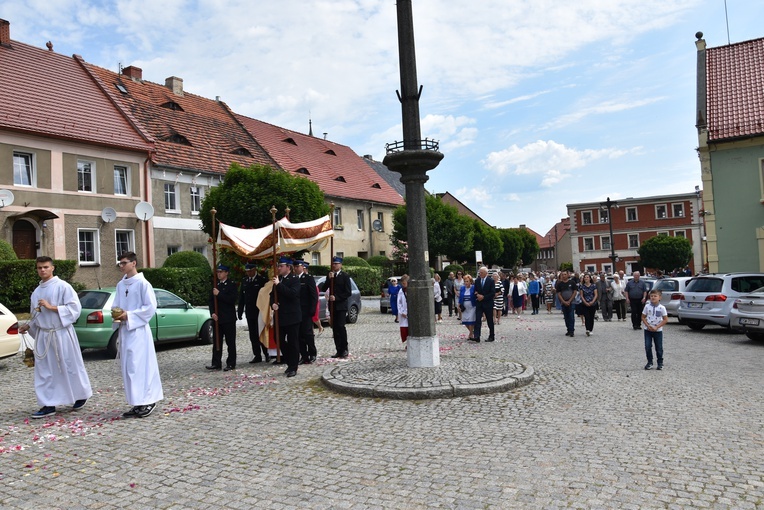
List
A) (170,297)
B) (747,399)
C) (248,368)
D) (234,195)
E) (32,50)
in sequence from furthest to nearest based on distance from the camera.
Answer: (32,50), (234,195), (170,297), (248,368), (747,399)

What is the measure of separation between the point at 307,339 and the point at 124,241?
19148 millimetres

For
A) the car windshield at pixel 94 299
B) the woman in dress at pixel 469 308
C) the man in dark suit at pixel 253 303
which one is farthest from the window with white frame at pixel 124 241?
the woman in dress at pixel 469 308

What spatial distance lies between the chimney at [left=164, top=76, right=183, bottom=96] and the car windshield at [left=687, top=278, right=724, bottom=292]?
30139 mm

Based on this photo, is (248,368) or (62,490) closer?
(62,490)

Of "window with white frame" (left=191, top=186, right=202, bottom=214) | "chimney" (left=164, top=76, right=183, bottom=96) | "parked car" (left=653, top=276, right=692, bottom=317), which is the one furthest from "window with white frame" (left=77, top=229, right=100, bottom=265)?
"parked car" (left=653, top=276, right=692, bottom=317)

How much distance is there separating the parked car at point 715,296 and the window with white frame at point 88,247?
22410mm

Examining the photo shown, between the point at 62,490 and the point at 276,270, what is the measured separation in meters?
6.22

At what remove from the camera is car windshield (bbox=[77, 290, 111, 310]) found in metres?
12.0

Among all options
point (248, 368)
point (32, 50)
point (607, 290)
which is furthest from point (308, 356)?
point (32, 50)

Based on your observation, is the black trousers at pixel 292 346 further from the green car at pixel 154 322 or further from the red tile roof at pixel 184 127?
the red tile roof at pixel 184 127

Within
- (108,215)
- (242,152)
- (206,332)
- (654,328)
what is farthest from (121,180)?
(654,328)

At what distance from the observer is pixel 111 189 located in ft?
86.3

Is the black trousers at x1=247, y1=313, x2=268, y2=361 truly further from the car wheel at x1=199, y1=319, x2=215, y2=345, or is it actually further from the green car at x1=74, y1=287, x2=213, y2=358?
the car wheel at x1=199, y1=319, x2=215, y2=345

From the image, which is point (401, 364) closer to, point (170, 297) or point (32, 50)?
point (170, 297)
